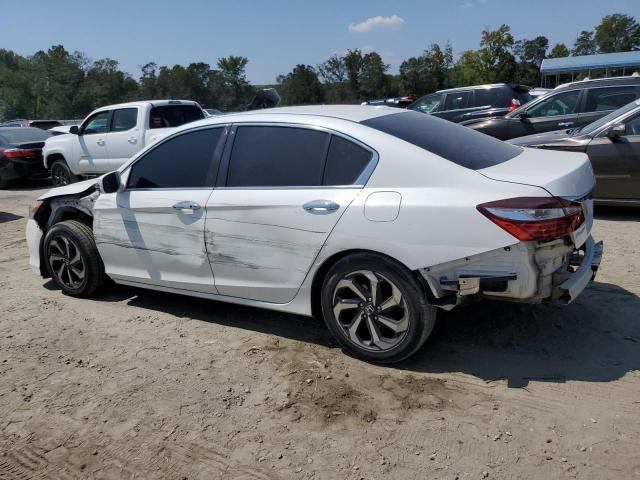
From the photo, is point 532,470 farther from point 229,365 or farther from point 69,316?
point 69,316

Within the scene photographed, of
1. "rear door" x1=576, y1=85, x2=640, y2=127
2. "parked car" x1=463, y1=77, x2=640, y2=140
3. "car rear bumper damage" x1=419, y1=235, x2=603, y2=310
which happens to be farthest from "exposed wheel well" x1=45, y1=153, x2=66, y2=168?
"car rear bumper damage" x1=419, y1=235, x2=603, y2=310

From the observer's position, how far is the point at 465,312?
437 cm

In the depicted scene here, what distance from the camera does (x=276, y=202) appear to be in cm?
381

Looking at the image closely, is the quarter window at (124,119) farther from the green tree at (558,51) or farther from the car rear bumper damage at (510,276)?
the green tree at (558,51)

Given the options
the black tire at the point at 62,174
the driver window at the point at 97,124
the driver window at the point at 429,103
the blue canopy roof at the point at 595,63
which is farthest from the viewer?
the blue canopy roof at the point at 595,63

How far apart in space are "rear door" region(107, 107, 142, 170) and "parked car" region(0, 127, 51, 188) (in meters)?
3.05

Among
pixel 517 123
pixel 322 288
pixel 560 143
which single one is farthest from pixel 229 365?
pixel 517 123

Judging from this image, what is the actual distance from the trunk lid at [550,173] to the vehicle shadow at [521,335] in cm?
100

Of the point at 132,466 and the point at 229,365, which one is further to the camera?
the point at 229,365

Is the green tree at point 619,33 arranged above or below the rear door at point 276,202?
above

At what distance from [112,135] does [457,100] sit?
26.1ft

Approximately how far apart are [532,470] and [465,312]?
1824 mm

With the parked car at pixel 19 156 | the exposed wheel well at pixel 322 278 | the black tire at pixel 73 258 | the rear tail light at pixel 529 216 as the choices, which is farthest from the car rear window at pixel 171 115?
the rear tail light at pixel 529 216

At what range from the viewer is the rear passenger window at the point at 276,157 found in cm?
379
